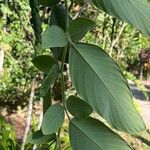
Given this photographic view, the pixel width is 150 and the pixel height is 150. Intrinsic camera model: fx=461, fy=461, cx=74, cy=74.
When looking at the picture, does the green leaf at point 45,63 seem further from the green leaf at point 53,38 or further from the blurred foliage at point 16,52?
the blurred foliage at point 16,52

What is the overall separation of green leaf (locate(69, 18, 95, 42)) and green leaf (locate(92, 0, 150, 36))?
5 cm

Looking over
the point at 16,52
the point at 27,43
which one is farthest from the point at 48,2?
A: the point at 16,52

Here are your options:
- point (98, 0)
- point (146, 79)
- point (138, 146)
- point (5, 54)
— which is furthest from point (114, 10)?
point (146, 79)

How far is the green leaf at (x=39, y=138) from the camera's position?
465mm

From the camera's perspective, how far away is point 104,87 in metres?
0.40

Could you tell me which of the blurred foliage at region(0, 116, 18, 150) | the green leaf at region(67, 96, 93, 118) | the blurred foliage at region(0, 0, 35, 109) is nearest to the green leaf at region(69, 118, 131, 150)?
the green leaf at region(67, 96, 93, 118)

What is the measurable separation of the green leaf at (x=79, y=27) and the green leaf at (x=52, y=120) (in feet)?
0.24

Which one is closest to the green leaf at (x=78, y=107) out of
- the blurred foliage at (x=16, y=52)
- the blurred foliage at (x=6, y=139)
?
the blurred foliage at (x=16, y=52)

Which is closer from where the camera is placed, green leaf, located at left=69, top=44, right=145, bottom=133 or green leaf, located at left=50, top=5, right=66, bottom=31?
green leaf, located at left=69, top=44, right=145, bottom=133

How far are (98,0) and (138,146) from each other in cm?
648

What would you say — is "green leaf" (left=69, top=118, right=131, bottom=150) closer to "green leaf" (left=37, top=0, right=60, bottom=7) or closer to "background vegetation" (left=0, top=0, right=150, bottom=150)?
"green leaf" (left=37, top=0, right=60, bottom=7)

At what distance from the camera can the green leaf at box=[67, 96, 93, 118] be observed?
1.46 ft

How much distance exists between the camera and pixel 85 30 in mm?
463

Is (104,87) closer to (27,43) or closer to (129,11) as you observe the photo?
(129,11)
